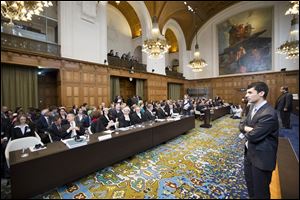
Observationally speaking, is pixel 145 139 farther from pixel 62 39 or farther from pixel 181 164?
pixel 62 39

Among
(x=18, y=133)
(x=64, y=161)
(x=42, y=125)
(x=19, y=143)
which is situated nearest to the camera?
(x=64, y=161)

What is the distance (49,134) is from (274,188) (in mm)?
5135

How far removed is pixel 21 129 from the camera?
11.8ft

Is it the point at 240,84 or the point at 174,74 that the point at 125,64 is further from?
the point at 240,84

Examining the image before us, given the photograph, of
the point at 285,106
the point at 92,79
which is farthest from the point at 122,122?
the point at 285,106

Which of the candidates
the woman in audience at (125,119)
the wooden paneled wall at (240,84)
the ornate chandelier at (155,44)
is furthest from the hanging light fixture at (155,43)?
the wooden paneled wall at (240,84)

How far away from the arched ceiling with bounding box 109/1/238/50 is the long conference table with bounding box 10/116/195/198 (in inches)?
458

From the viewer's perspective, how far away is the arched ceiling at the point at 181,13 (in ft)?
41.2

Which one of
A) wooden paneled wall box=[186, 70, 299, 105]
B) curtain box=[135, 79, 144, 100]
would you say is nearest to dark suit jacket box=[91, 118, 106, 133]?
curtain box=[135, 79, 144, 100]

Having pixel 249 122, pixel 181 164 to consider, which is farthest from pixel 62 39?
pixel 249 122

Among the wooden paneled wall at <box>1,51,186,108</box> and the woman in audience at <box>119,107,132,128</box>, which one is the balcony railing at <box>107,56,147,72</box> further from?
the woman in audience at <box>119,107,132,128</box>

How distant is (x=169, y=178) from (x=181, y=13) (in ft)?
52.8

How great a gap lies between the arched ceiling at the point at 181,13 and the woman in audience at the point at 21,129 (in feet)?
38.8

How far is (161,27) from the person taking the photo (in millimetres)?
13969
